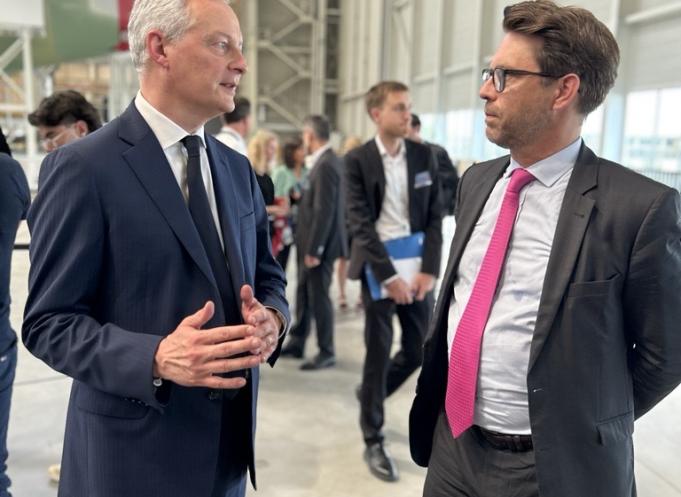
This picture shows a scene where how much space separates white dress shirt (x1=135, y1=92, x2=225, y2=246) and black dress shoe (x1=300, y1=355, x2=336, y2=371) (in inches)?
123

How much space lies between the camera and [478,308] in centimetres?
136

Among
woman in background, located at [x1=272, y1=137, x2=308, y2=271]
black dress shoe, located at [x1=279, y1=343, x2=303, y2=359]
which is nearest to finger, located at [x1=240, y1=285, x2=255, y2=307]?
black dress shoe, located at [x1=279, y1=343, x2=303, y2=359]

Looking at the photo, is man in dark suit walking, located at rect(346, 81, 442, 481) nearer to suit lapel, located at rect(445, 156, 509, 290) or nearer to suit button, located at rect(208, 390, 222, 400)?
suit lapel, located at rect(445, 156, 509, 290)

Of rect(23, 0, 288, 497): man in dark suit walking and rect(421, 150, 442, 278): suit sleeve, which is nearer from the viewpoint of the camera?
rect(23, 0, 288, 497): man in dark suit walking

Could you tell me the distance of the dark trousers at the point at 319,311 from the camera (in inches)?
171

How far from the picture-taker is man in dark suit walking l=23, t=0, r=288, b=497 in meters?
1.03

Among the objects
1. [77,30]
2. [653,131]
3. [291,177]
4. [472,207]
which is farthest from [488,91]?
[77,30]

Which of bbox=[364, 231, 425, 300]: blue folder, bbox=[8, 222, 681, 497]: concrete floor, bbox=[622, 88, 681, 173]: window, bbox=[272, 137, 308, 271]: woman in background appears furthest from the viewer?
bbox=[272, 137, 308, 271]: woman in background

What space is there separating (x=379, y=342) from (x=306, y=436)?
796 millimetres

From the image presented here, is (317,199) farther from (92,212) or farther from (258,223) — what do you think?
(92,212)

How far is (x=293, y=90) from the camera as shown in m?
16.7

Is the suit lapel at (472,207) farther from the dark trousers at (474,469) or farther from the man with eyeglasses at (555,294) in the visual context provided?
the dark trousers at (474,469)

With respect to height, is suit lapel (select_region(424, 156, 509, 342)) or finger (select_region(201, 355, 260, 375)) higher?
suit lapel (select_region(424, 156, 509, 342))

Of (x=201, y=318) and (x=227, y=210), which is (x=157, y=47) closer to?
(x=227, y=210)
